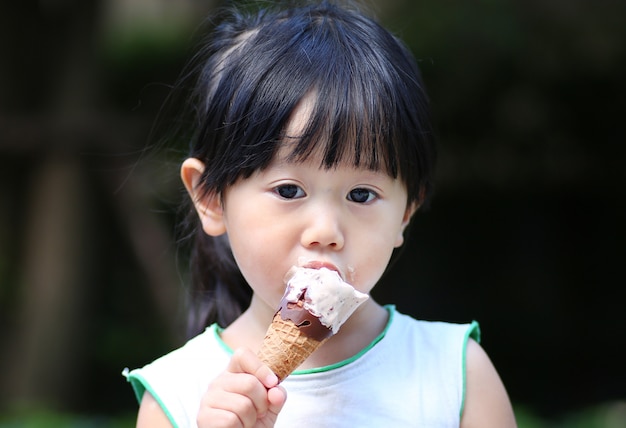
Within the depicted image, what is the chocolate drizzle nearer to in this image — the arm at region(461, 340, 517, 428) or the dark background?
the arm at region(461, 340, 517, 428)

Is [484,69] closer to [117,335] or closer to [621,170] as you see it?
[621,170]

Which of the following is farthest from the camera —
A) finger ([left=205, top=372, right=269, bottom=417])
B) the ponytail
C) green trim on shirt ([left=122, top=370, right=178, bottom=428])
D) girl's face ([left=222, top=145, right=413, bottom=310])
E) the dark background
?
the dark background

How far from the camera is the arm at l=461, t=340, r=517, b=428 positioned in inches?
A: 69.6

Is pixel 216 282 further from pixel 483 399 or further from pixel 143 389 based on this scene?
pixel 483 399

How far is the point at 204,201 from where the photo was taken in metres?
1.83

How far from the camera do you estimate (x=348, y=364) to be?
1.78 m

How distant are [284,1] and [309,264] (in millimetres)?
897

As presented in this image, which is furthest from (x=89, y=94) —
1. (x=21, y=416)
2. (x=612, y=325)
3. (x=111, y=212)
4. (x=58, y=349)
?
(x=612, y=325)

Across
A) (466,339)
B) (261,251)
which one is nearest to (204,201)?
(261,251)

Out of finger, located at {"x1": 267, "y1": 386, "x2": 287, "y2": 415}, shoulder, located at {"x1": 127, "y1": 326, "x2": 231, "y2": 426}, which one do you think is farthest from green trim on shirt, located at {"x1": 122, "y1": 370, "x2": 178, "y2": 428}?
Answer: finger, located at {"x1": 267, "y1": 386, "x2": 287, "y2": 415}

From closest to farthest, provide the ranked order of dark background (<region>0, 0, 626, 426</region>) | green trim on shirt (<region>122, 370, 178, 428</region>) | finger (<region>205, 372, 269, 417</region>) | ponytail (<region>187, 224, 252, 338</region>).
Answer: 1. finger (<region>205, 372, 269, 417</region>)
2. green trim on shirt (<region>122, 370, 178, 428</region>)
3. ponytail (<region>187, 224, 252, 338</region>)
4. dark background (<region>0, 0, 626, 426</region>)

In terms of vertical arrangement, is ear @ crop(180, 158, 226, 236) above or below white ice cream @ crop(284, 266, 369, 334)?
above

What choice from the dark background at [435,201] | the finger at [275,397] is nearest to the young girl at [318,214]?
the finger at [275,397]

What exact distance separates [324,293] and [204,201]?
0.41 metres
